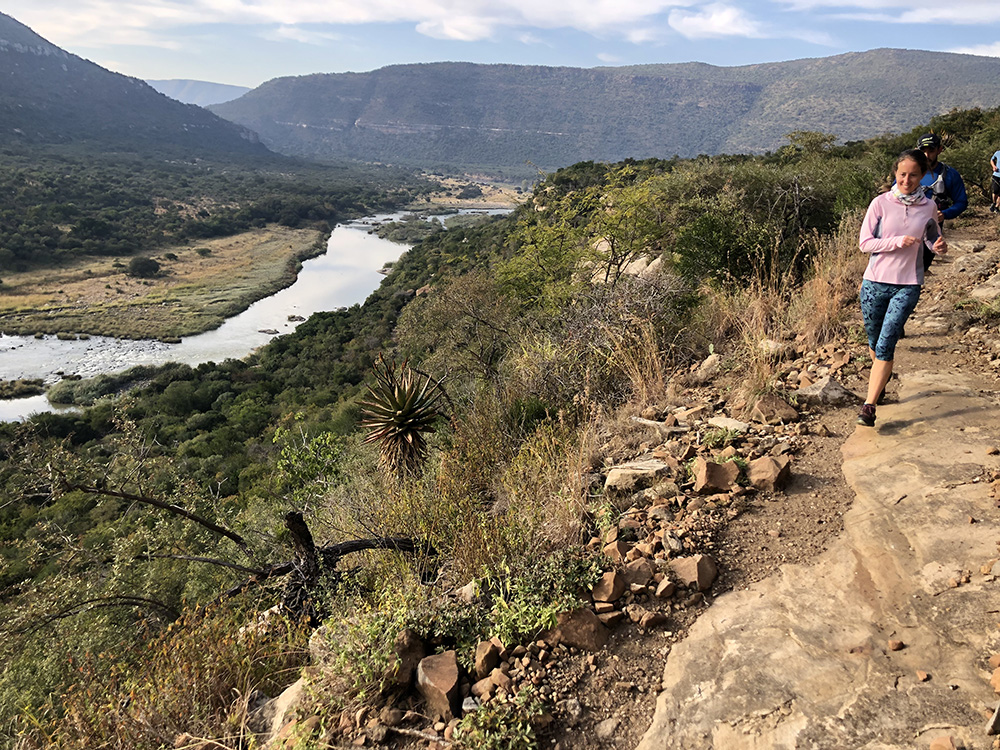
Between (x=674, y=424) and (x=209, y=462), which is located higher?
(x=674, y=424)

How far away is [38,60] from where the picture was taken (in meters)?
166

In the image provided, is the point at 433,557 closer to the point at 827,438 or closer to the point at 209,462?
the point at 827,438

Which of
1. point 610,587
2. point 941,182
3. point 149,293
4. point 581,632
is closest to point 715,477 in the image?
point 610,587

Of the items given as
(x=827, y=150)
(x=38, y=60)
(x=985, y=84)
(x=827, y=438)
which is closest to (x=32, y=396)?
(x=827, y=438)

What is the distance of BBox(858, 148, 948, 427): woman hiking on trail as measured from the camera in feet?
11.8

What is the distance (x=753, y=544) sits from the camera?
290cm

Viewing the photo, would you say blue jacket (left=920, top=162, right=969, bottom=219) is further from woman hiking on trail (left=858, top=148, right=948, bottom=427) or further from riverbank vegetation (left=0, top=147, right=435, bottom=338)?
riverbank vegetation (left=0, top=147, right=435, bottom=338)

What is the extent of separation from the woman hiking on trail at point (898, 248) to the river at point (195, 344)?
1503 inches

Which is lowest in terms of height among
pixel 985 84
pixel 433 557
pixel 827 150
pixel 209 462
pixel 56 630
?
pixel 209 462

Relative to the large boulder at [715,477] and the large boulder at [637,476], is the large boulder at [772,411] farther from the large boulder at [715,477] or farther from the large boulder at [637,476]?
the large boulder at [637,476]

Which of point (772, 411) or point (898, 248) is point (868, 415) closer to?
point (772, 411)

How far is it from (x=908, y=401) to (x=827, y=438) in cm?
75

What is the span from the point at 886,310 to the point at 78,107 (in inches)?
8348

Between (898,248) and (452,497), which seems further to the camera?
(452,497)
